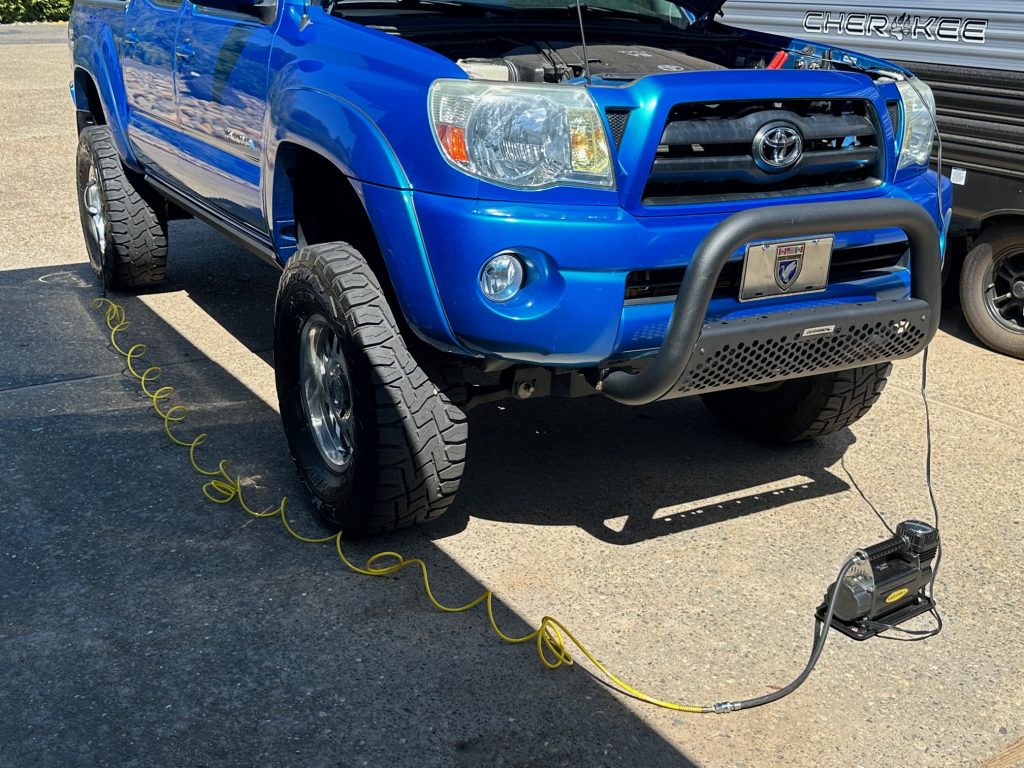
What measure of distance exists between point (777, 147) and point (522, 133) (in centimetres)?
76

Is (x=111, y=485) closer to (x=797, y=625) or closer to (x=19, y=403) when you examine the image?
(x=19, y=403)

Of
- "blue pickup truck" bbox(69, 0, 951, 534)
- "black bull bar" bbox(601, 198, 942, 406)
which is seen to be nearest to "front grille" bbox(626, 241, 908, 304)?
"blue pickup truck" bbox(69, 0, 951, 534)

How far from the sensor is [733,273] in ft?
10.9

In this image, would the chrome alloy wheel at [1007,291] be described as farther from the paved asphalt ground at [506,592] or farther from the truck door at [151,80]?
the truck door at [151,80]

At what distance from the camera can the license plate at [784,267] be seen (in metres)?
3.27

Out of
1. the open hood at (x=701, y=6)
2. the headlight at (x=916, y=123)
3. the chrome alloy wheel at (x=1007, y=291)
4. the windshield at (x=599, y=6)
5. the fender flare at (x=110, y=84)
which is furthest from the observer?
the fender flare at (x=110, y=84)

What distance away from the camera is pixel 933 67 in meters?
Result: 5.84

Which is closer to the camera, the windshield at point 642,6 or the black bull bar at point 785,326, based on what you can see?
the black bull bar at point 785,326

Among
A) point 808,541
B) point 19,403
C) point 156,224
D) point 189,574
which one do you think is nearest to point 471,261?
point 189,574

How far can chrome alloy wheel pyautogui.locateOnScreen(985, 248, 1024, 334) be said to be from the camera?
574cm

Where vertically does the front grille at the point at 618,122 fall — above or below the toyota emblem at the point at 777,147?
above

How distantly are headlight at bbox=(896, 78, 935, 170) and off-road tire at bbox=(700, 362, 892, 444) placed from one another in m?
0.77

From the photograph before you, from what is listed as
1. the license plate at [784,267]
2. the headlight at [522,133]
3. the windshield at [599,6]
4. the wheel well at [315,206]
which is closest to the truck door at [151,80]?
the wheel well at [315,206]

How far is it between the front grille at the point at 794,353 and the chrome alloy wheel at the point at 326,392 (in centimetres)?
118
